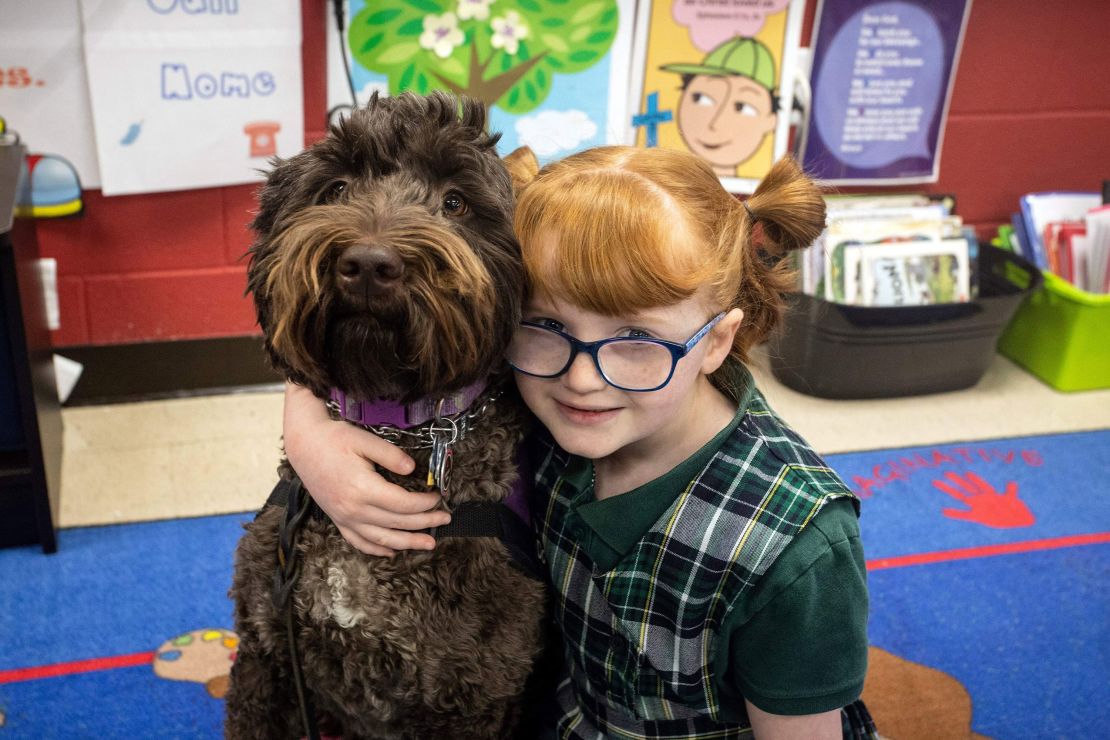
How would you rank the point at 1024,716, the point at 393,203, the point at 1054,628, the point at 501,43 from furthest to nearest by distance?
the point at 501,43 < the point at 1054,628 < the point at 1024,716 < the point at 393,203

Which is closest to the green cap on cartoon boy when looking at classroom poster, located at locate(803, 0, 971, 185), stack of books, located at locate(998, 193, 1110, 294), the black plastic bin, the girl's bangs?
classroom poster, located at locate(803, 0, 971, 185)

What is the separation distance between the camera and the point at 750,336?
116cm

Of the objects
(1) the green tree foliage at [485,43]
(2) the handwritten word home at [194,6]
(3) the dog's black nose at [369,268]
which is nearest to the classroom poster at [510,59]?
(1) the green tree foliage at [485,43]

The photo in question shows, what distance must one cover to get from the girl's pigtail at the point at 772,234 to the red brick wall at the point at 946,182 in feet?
4.61

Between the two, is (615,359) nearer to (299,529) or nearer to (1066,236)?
(299,529)

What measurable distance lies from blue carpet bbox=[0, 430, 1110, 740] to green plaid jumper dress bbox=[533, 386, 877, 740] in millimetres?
672

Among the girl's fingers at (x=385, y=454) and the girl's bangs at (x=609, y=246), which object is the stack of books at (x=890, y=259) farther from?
the girl's fingers at (x=385, y=454)

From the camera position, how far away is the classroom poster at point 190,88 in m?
2.08

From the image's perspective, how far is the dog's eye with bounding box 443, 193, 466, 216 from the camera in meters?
0.99

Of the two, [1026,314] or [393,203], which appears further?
[1026,314]

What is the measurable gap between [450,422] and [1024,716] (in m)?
1.14

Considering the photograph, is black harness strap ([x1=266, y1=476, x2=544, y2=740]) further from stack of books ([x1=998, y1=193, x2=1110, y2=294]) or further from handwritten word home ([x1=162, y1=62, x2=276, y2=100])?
stack of books ([x1=998, y1=193, x2=1110, y2=294])

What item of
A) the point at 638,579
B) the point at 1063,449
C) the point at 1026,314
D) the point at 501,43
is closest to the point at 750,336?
the point at 638,579

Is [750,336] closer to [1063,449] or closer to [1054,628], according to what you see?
[1054,628]
